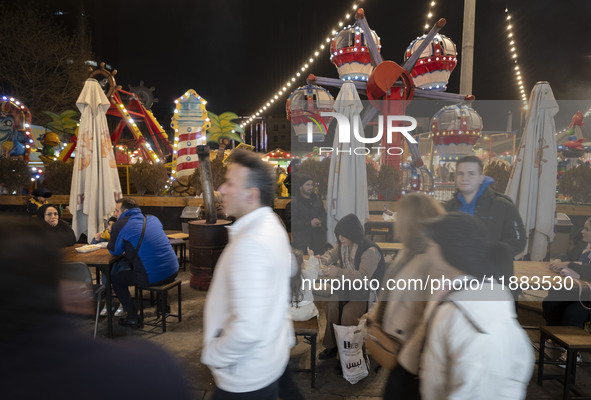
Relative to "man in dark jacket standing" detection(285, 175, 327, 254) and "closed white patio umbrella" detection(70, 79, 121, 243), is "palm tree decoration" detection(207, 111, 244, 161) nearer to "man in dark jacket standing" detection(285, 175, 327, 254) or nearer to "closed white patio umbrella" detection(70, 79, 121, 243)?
"closed white patio umbrella" detection(70, 79, 121, 243)

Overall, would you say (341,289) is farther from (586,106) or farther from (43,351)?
(586,106)

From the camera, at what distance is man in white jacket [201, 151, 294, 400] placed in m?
1.41

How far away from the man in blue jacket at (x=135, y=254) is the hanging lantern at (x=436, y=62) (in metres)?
7.21

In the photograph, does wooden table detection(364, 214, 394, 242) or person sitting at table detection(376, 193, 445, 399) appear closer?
person sitting at table detection(376, 193, 445, 399)

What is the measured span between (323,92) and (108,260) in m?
5.51

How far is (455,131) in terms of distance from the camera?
5.95 metres

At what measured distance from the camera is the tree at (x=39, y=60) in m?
15.2

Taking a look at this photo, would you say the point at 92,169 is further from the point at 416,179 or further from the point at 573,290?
the point at 573,290

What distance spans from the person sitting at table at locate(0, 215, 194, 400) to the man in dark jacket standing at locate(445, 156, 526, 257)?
3.18m

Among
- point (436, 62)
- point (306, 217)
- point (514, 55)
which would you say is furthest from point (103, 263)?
point (514, 55)

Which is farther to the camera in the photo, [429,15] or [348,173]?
[429,15]

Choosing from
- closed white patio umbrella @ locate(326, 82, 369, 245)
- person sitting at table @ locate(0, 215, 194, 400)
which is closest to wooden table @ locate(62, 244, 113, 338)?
closed white patio umbrella @ locate(326, 82, 369, 245)

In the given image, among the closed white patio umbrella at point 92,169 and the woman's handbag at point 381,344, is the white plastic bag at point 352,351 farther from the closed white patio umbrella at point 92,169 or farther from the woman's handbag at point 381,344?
the closed white patio umbrella at point 92,169

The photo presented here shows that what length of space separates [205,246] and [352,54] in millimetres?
5412
